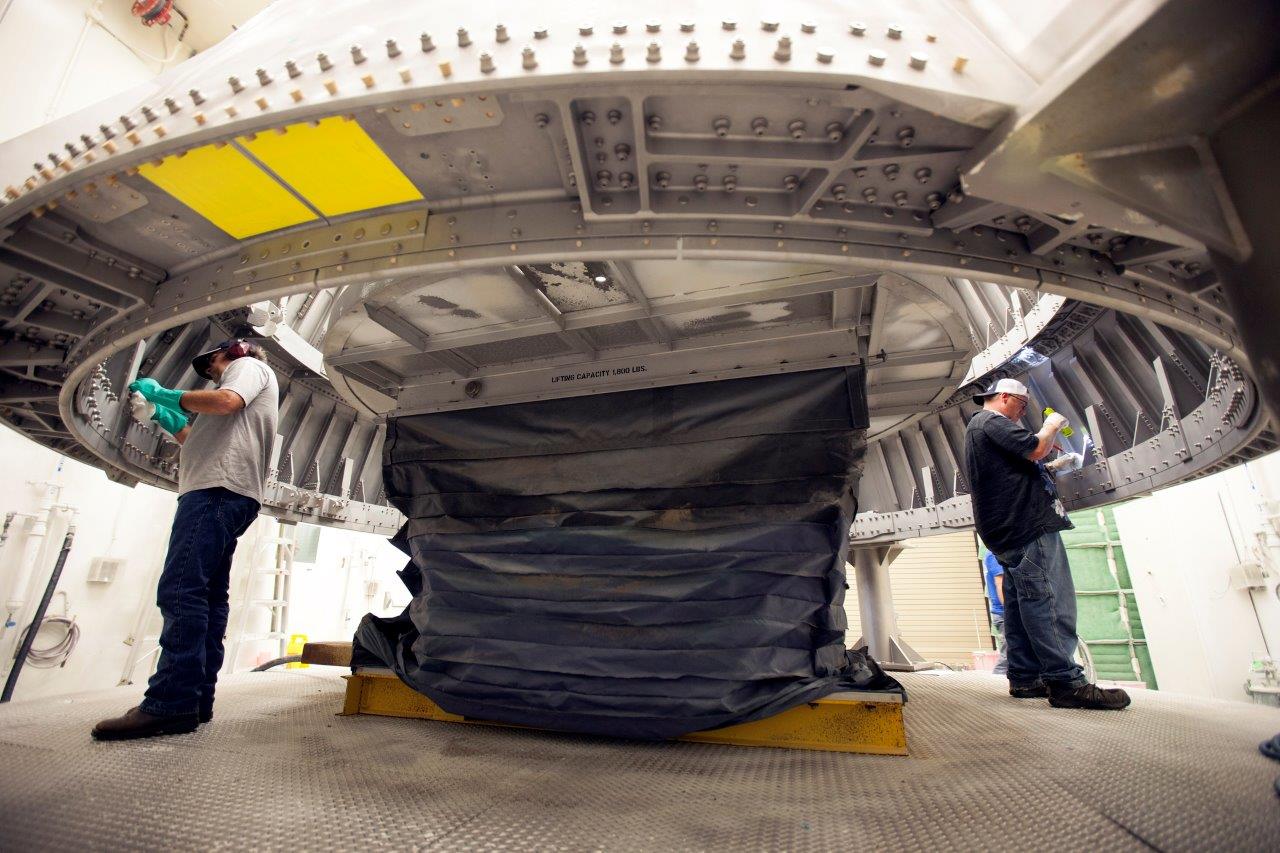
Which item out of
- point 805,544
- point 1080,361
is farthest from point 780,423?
point 1080,361

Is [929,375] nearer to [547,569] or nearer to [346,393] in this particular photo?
[547,569]

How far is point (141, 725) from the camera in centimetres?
252

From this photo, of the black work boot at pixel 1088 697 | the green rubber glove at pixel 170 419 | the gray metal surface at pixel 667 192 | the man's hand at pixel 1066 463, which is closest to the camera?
the gray metal surface at pixel 667 192

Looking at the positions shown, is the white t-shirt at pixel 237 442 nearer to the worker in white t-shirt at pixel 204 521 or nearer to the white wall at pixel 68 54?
the worker in white t-shirt at pixel 204 521

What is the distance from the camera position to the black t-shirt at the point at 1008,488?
3641mm

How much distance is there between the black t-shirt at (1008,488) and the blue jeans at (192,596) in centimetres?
458

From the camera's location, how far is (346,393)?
3.80m

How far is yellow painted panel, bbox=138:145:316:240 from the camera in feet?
6.26

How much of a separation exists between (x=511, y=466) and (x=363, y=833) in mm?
1958

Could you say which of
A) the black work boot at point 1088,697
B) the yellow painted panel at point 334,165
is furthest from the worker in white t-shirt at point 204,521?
the black work boot at point 1088,697

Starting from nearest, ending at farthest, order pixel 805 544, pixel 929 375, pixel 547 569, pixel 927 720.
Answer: pixel 805 544
pixel 547 569
pixel 927 720
pixel 929 375

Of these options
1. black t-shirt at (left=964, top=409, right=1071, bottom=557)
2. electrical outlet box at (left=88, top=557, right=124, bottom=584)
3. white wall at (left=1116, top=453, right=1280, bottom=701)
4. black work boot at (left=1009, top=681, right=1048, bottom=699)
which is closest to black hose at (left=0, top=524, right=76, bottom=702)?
electrical outlet box at (left=88, top=557, right=124, bottom=584)

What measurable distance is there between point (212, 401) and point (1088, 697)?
5.27m

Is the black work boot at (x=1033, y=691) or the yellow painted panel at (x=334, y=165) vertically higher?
the yellow painted panel at (x=334, y=165)
